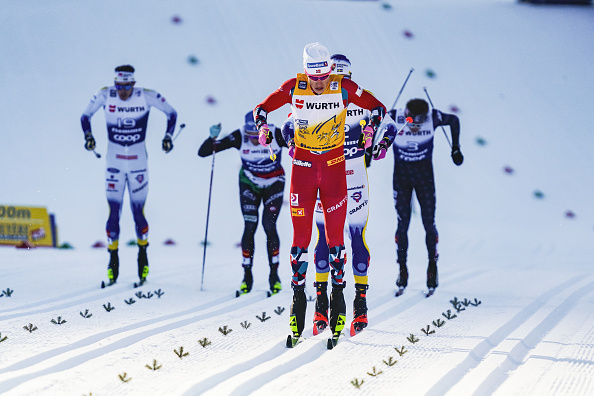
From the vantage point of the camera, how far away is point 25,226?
1081cm

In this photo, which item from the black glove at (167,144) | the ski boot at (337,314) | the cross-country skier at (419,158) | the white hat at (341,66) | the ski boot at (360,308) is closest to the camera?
the ski boot at (337,314)

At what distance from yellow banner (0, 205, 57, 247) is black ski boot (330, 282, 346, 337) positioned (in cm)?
731

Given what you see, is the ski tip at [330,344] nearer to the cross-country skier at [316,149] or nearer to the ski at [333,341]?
the ski at [333,341]

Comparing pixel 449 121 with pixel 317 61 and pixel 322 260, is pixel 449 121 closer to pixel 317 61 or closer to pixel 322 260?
pixel 322 260

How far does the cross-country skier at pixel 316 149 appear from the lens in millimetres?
4750

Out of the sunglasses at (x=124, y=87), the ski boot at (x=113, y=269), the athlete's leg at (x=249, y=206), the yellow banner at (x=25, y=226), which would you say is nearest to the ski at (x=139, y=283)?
the ski boot at (x=113, y=269)

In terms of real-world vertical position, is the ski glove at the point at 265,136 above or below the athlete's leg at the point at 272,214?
above

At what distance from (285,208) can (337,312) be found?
884cm

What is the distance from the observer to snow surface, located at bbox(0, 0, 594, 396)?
4.22m

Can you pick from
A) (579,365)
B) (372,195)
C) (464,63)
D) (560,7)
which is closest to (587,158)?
(464,63)

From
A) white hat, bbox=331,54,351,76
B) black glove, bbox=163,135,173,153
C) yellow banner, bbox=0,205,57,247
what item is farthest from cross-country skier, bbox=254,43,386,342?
yellow banner, bbox=0,205,57,247

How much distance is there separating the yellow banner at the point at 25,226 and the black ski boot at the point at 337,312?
7312 millimetres

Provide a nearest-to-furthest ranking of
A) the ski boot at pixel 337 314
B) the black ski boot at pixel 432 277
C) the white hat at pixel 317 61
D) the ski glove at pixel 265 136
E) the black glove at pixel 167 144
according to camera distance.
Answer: the white hat at pixel 317 61
the ski glove at pixel 265 136
the ski boot at pixel 337 314
the black ski boot at pixel 432 277
the black glove at pixel 167 144

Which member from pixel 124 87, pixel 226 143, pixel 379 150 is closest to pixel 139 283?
pixel 226 143
